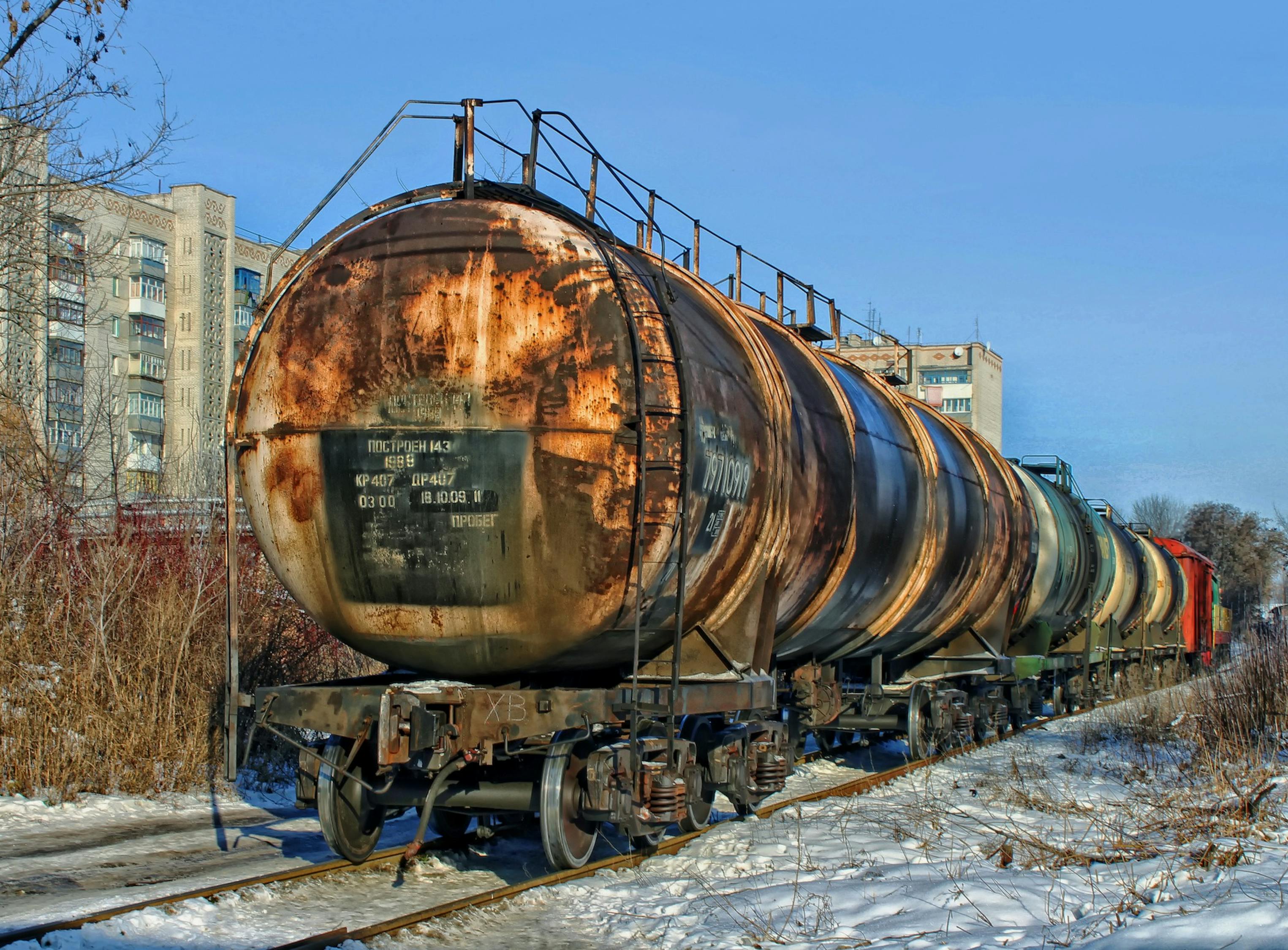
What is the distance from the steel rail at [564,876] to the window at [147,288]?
44.9 meters

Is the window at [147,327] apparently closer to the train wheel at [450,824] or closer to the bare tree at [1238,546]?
the train wheel at [450,824]

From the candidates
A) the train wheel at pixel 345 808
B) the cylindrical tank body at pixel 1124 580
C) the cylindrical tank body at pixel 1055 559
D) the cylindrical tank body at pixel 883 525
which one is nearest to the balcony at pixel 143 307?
the cylindrical tank body at pixel 1124 580

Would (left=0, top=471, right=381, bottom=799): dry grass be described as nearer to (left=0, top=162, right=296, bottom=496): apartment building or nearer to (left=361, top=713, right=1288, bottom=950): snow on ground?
(left=361, top=713, right=1288, bottom=950): snow on ground

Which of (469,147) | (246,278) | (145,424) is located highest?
(246,278)

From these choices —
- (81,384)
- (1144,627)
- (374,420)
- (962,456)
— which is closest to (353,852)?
(374,420)

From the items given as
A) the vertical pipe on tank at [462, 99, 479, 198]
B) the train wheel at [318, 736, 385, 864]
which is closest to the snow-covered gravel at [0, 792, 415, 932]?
the train wheel at [318, 736, 385, 864]

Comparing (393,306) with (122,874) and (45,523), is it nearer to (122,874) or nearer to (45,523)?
(122,874)

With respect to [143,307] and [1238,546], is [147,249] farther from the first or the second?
[1238,546]

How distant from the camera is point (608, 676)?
24.4 feet

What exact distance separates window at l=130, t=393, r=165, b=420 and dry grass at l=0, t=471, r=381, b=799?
3883cm

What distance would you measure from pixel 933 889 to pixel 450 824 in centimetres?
332

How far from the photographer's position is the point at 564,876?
6.84 m

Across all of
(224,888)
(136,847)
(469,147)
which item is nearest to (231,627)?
(224,888)

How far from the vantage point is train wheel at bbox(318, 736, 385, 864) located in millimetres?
6992
